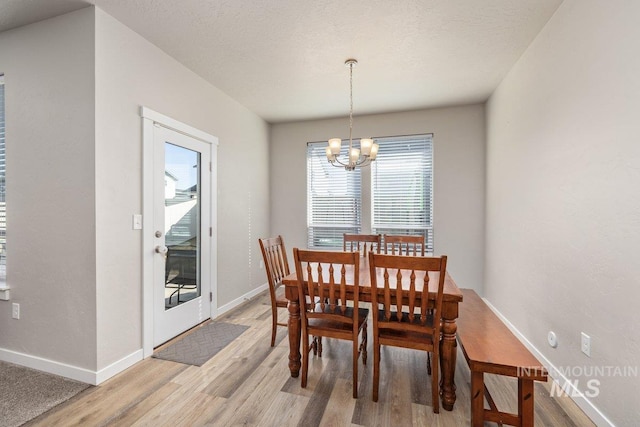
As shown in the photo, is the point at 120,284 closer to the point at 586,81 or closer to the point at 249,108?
the point at 249,108

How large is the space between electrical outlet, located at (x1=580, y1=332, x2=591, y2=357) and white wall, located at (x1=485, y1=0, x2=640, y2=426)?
37 millimetres

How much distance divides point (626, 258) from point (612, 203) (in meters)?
0.30

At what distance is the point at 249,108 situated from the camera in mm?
4016

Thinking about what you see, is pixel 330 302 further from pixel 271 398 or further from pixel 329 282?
pixel 271 398

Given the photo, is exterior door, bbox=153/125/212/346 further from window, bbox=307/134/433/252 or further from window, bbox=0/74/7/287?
window, bbox=307/134/433/252

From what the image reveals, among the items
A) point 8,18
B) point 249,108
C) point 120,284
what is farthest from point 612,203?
point 8,18

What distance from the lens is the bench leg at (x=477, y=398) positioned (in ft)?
5.07

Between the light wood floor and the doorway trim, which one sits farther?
the doorway trim

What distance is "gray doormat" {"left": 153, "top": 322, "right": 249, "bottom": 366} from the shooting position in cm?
242

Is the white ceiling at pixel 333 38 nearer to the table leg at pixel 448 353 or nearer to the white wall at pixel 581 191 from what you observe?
the white wall at pixel 581 191

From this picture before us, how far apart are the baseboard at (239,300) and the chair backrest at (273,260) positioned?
1.05 m

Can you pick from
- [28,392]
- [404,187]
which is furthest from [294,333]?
[404,187]

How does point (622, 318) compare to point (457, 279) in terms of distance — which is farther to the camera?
point (457, 279)

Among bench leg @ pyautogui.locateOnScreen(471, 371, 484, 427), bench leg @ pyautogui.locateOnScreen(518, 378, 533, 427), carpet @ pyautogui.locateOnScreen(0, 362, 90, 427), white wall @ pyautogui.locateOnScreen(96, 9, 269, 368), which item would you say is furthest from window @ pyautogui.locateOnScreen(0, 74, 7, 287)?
bench leg @ pyautogui.locateOnScreen(518, 378, 533, 427)
